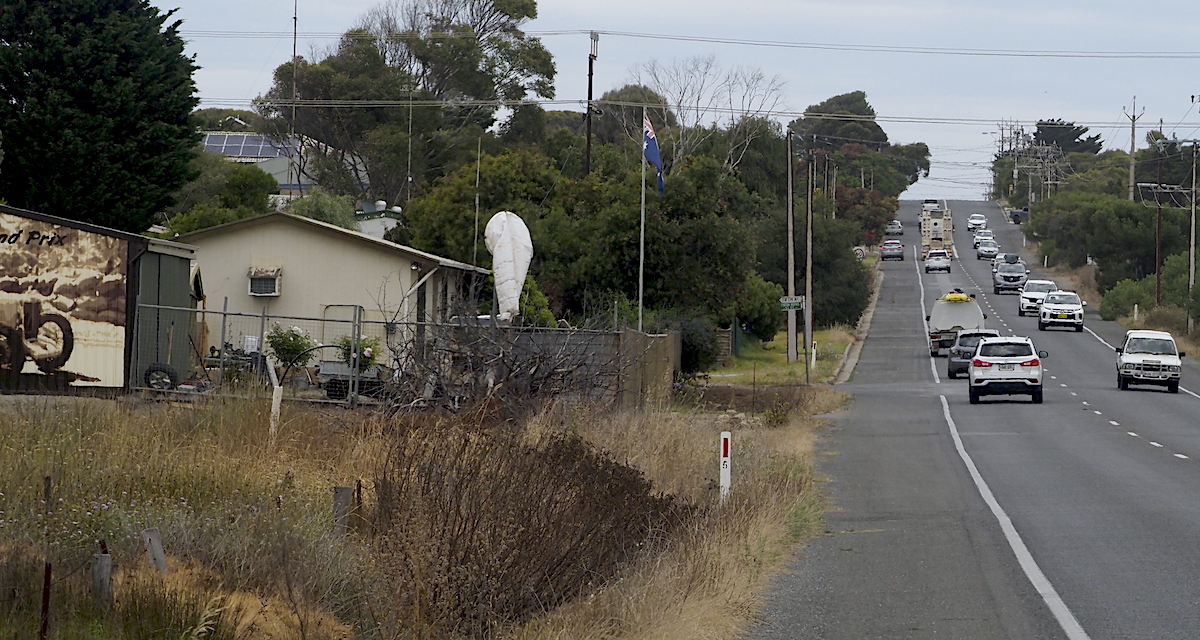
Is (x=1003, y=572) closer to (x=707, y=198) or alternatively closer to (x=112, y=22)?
(x=112, y=22)

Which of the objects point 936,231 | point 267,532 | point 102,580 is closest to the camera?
point 102,580

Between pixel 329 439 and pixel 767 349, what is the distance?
45.5 meters

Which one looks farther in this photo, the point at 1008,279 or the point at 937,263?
the point at 937,263

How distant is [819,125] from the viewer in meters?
146

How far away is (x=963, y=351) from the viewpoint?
45.4 metres

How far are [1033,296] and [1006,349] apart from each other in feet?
128

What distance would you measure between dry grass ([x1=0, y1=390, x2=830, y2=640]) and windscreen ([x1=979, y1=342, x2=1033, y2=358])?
1957cm

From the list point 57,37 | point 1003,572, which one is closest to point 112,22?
point 57,37

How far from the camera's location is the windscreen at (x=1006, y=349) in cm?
3353

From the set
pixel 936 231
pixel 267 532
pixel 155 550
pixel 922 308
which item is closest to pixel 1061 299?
pixel 922 308

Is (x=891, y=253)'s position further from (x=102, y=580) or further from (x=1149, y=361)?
(x=102, y=580)

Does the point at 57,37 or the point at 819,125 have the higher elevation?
the point at 819,125

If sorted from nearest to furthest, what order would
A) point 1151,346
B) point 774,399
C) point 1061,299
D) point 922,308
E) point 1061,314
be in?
point 774,399
point 1151,346
point 1061,314
point 1061,299
point 922,308

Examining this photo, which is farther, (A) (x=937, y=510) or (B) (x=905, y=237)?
(B) (x=905, y=237)
